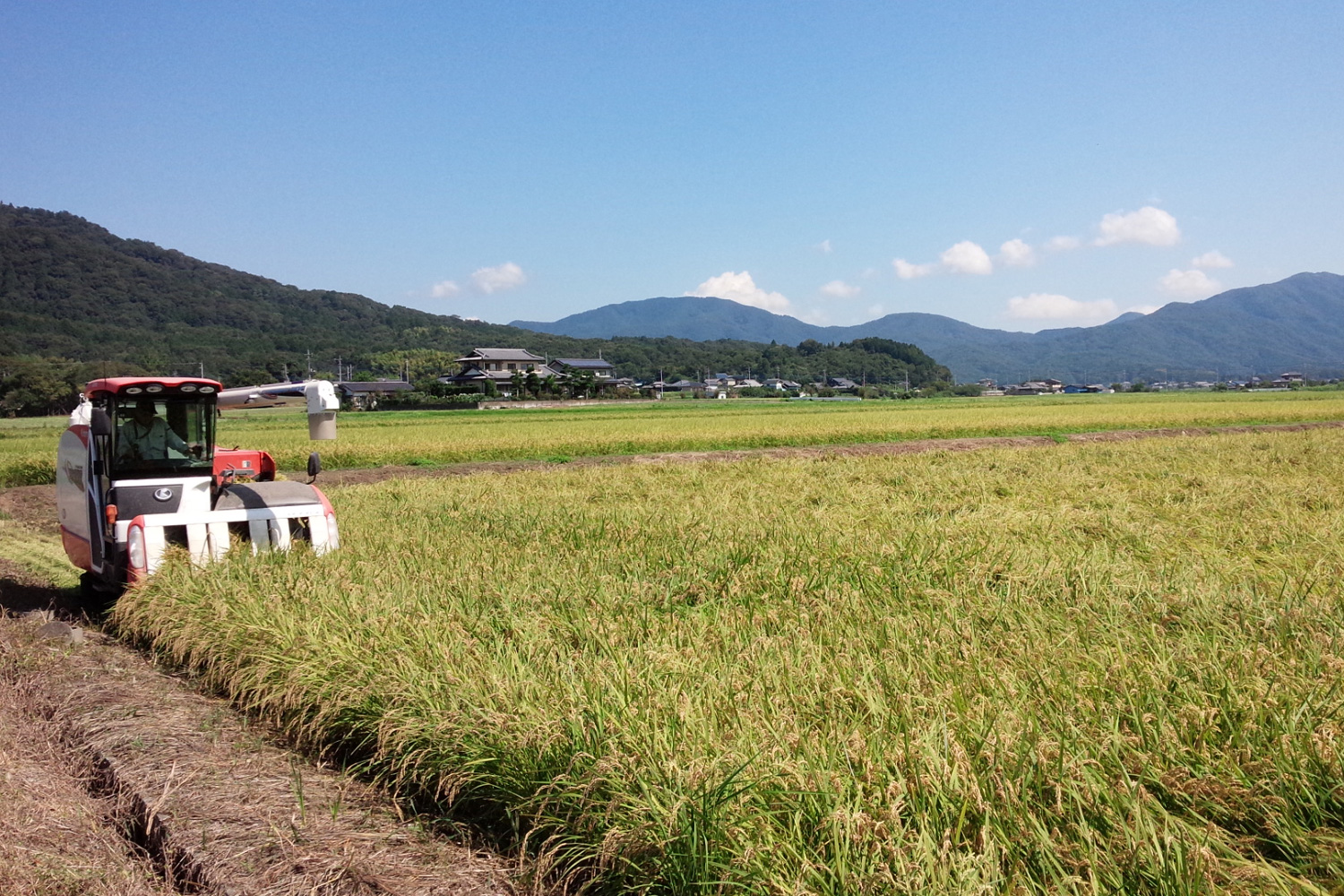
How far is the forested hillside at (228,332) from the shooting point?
90.2 m

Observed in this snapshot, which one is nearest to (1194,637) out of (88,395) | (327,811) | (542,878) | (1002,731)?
(1002,731)

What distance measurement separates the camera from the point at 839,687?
11.3ft

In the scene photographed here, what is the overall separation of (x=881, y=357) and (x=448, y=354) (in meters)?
74.9

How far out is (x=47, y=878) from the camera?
10.3 ft

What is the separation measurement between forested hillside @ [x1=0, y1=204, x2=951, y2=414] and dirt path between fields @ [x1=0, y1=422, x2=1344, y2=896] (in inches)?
2257

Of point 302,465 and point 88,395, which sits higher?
point 88,395

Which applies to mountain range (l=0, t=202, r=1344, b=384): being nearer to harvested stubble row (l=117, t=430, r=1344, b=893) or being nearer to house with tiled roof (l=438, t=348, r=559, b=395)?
house with tiled roof (l=438, t=348, r=559, b=395)

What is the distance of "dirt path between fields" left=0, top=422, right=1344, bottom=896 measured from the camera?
310 centimetres

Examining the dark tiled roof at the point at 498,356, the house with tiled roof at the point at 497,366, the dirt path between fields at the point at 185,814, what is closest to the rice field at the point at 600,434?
the dirt path between fields at the point at 185,814

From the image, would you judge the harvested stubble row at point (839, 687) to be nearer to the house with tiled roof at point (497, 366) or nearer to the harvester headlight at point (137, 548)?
the harvester headlight at point (137, 548)

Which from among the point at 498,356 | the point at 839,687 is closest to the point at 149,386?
the point at 839,687

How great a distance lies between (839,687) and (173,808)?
2.76 metres

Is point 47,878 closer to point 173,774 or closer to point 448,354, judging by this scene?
point 173,774

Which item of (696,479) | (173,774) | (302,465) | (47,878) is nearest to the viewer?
(47,878)
